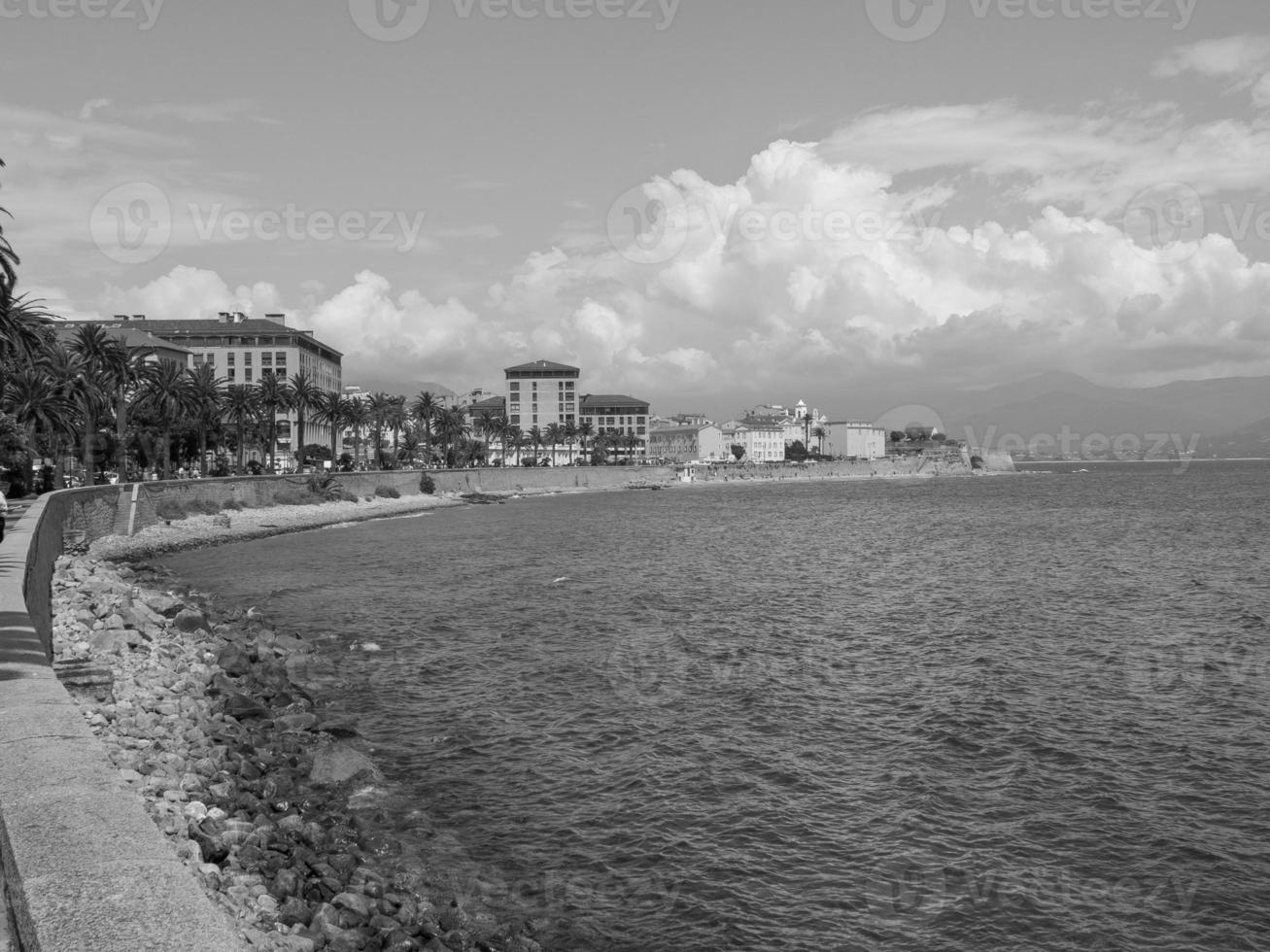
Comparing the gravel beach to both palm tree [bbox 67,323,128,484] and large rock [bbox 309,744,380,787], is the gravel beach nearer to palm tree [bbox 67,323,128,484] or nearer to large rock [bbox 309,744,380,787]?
large rock [bbox 309,744,380,787]

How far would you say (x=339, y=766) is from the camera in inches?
720

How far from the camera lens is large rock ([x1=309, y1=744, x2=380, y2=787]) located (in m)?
17.8

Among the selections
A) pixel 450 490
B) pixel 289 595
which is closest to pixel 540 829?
pixel 289 595

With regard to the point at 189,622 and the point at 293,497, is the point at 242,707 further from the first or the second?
the point at 293,497

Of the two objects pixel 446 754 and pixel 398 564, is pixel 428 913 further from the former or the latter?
pixel 398 564

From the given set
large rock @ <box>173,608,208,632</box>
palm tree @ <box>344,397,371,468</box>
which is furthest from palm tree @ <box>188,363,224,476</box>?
large rock @ <box>173,608,208,632</box>

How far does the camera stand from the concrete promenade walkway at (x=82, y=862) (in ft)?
18.6

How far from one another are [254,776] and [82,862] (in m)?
11.4

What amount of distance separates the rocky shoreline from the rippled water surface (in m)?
1.02

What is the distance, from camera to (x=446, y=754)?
65.4 ft

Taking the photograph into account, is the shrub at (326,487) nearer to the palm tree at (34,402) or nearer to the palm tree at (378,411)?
the palm tree at (34,402)

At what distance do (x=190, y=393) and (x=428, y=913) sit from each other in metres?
86.3

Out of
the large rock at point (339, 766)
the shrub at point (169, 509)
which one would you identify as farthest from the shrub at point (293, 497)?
the large rock at point (339, 766)

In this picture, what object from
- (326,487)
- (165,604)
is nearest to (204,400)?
(326,487)
